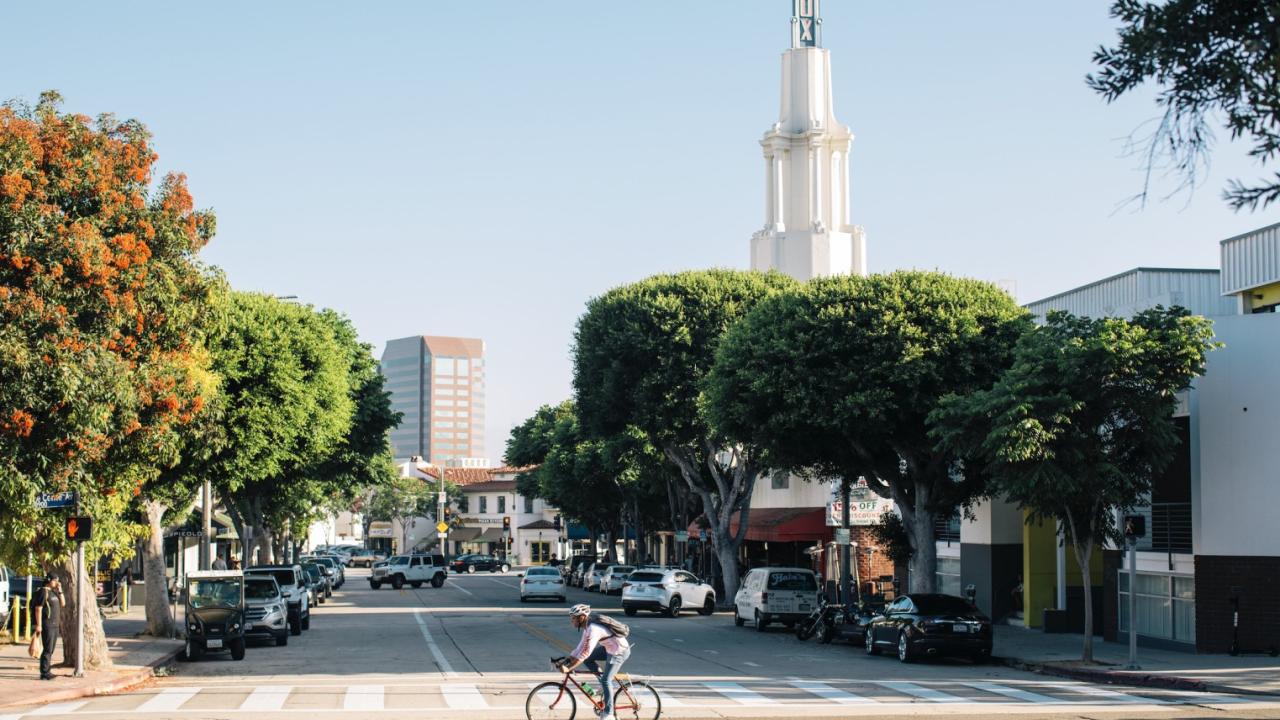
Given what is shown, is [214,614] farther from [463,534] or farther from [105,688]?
[463,534]

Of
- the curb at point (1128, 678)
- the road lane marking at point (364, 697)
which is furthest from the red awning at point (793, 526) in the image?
the road lane marking at point (364, 697)

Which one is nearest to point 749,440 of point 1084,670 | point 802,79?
point 1084,670

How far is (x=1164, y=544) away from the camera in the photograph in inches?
1228

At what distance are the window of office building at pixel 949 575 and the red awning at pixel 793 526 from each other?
29.7 ft

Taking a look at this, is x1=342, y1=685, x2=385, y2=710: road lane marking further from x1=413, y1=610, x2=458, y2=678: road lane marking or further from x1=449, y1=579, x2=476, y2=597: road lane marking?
x1=449, y1=579, x2=476, y2=597: road lane marking

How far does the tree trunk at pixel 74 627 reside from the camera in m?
26.0

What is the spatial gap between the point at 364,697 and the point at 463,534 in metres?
116

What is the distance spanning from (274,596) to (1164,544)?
20864 millimetres

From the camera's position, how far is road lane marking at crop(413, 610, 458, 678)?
26.1m

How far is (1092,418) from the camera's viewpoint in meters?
27.7

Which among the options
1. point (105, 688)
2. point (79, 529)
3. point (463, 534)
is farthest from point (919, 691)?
point (463, 534)

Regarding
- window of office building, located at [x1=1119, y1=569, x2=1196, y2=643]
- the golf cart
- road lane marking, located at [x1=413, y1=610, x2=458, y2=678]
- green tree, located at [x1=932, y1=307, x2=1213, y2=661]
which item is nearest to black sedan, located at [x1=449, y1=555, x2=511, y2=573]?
road lane marking, located at [x1=413, y1=610, x2=458, y2=678]

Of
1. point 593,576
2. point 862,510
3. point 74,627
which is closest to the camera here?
point 74,627

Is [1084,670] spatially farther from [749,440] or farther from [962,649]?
[749,440]
